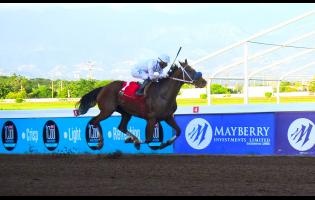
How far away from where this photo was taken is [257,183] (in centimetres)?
1071

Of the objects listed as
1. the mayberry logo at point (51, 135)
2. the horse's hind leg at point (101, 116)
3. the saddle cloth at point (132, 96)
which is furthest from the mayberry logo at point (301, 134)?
the mayberry logo at point (51, 135)

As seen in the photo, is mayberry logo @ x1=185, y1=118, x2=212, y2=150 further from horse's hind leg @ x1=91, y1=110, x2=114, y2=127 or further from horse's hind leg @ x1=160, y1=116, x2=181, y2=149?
horse's hind leg @ x1=91, y1=110, x2=114, y2=127

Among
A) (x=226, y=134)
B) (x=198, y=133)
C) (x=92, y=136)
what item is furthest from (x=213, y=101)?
(x=226, y=134)

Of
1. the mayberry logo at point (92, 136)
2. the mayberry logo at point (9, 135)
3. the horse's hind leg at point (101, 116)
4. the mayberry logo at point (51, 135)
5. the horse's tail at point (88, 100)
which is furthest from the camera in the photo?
the mayberry logo at point (9, 135)

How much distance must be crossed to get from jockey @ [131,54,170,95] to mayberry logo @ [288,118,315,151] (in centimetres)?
340

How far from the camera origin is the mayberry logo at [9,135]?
800 inches

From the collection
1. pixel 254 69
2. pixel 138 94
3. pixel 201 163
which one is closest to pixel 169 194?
pixel 201 163

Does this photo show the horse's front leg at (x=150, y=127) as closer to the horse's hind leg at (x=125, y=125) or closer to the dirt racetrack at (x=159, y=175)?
the dirt racetrack at (x=159, y=175)

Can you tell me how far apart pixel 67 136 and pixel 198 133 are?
4.22m

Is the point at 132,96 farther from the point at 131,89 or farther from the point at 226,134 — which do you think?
the point at 226,134

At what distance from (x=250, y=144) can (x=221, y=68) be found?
657 cm

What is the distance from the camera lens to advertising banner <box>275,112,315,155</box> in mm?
15688

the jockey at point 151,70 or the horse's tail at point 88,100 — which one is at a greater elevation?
the jockey at point 151,70
